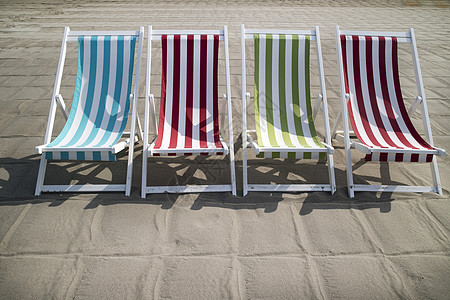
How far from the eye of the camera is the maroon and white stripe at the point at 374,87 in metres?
3.30

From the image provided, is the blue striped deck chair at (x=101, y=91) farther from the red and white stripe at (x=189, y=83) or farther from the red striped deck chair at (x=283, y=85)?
the red striped deck chair at (x=283, y=85)

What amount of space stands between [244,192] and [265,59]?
1.29m

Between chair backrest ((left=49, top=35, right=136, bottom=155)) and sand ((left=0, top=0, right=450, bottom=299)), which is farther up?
chair backrest ((left=49, top=35, right=136, bottom=155))

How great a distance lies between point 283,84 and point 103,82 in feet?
5.59

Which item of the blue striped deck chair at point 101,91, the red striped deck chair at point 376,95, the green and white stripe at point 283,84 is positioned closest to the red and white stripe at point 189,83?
the blue striped deck chair at point 101,91

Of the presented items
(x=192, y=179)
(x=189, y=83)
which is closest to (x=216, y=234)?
(x=192, y=179)

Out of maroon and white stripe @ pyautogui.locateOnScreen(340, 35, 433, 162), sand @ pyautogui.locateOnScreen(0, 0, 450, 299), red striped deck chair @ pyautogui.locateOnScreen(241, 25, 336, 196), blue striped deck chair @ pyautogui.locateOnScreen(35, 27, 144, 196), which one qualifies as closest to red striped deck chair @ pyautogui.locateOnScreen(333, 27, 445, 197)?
maroon and white stripe @ pyautogui.locateOnScreen(340, 35, 433, 162)

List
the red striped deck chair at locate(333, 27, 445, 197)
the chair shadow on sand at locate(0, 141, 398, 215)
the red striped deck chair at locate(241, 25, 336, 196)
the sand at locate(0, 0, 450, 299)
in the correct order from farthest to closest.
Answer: the red striped deck chair at locate(241, 25, 336, 196) < the red striped deck chair at locate(333, 27, 445, 197) < the chair shadow on sand at locate(0, 141, 398, 215) < the sand at locate(0, 0, 450, 299)

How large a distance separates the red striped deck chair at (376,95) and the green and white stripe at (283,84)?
339mm

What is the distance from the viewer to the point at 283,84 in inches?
135

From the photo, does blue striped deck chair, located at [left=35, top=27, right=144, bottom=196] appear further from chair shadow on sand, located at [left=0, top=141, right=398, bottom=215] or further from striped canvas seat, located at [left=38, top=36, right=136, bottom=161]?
chair shadow on sand, located at [left=0, top=141, right=398, bottom=215]

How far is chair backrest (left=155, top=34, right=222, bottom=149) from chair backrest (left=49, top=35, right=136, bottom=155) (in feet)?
1.15

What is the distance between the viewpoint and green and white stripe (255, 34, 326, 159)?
10.9 ft

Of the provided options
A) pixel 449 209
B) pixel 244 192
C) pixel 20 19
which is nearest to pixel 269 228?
pixel 244 192
